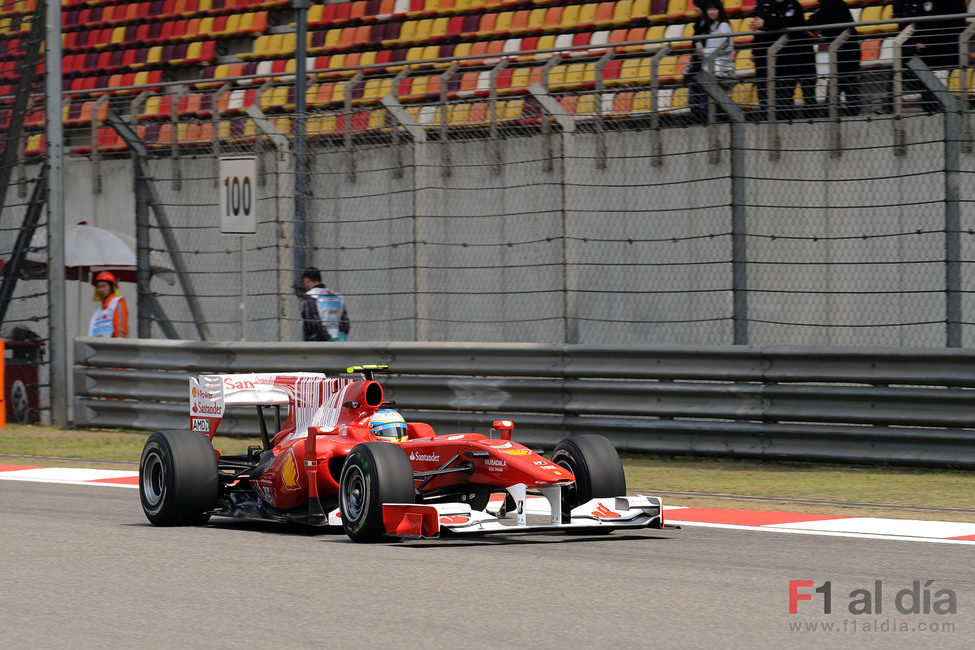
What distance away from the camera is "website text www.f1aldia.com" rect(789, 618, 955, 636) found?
528 centimetres

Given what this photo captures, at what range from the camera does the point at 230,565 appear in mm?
7012

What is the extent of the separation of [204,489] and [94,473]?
3.68 metres

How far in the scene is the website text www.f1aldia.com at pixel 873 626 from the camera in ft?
17.3

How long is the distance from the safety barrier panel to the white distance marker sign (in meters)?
1.18

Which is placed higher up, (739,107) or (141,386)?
(739,107)

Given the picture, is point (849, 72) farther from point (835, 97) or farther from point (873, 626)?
point (873, 626)

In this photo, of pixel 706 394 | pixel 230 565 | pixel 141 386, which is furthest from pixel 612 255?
pixel 230 565

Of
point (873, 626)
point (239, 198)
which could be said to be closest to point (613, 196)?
point (239, 198)

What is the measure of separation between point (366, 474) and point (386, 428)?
0.80m

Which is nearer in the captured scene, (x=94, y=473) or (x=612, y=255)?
(x=94, y=473)

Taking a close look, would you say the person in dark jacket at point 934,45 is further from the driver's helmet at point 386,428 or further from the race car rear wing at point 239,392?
the race car rear wing at point 239,392

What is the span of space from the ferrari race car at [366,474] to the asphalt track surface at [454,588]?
0.14 m

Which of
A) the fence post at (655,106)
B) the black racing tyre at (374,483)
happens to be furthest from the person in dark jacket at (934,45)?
the black racing tyre at (374,483)

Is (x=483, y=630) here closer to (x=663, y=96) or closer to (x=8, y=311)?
(x=663, y=96)
